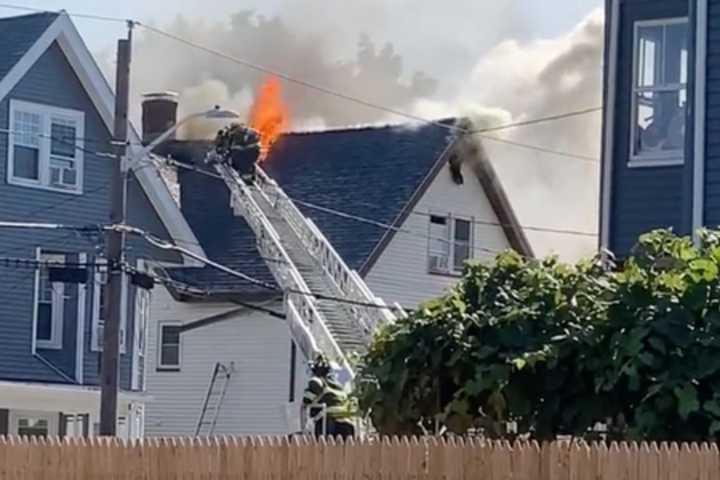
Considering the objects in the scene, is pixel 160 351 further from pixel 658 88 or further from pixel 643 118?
pixel 658 88

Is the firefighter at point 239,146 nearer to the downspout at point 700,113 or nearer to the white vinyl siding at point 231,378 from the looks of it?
the white vinyl siding at point 231,378

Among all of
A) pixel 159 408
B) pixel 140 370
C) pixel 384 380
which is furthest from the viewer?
pixel 159 408

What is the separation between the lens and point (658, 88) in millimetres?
20000

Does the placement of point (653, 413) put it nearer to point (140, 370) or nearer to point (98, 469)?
point (98, 469)

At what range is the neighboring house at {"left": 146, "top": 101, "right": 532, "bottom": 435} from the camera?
4175 cm

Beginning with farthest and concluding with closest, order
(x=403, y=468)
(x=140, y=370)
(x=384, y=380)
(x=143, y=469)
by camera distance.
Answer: (x=140, y=370)
(x=384, y=380)
(x=143, y=469)
(x=403, y=468)

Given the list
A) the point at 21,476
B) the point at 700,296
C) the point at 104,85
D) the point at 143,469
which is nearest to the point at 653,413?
the point at 700,296

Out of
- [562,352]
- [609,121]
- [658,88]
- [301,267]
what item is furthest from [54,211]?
[562,352]

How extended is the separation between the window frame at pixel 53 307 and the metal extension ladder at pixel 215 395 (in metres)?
8.32

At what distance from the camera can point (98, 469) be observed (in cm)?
1342

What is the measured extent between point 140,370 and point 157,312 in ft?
24.8

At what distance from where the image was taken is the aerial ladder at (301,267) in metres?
37.1

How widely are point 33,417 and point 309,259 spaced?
7.51 m

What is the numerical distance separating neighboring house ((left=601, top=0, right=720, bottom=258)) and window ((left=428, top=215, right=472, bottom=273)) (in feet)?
81.4
